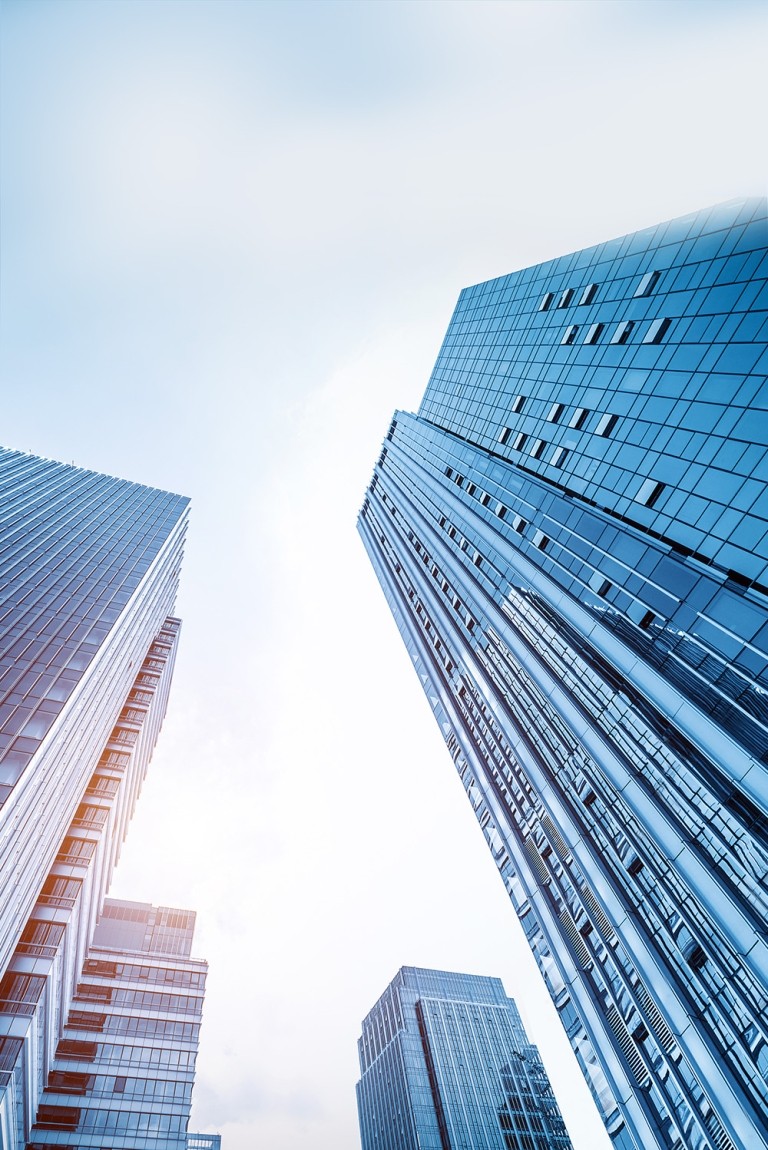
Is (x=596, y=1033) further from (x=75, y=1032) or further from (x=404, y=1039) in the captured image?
(x=404, y=1039)

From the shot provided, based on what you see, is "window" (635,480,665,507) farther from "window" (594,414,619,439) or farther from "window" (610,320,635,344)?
"window" (610,320,635,344)

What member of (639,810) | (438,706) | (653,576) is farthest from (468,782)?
(653,576)

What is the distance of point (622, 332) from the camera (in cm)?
3769

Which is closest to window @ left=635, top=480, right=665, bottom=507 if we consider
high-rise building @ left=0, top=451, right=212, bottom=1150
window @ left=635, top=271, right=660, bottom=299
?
window @ left=635, top=271, right=660, bottom=299

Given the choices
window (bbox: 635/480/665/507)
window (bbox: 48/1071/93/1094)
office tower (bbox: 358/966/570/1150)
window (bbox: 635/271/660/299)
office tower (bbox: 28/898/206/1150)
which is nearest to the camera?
window (bbox: 635/480/665/507)

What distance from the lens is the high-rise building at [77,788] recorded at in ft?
139

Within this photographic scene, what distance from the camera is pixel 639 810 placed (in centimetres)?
3186

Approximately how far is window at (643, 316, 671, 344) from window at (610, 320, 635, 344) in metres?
2.31

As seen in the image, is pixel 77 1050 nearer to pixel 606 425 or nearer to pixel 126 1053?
pixel 126 1053

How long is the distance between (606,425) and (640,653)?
15168mm

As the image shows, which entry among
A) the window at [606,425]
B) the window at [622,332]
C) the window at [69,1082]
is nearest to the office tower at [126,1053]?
the window at [69,1082]

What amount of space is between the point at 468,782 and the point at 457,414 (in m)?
41.3

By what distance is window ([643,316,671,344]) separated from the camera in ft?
111

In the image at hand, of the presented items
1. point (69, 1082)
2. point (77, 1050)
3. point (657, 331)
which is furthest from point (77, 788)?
point (657, 331)
